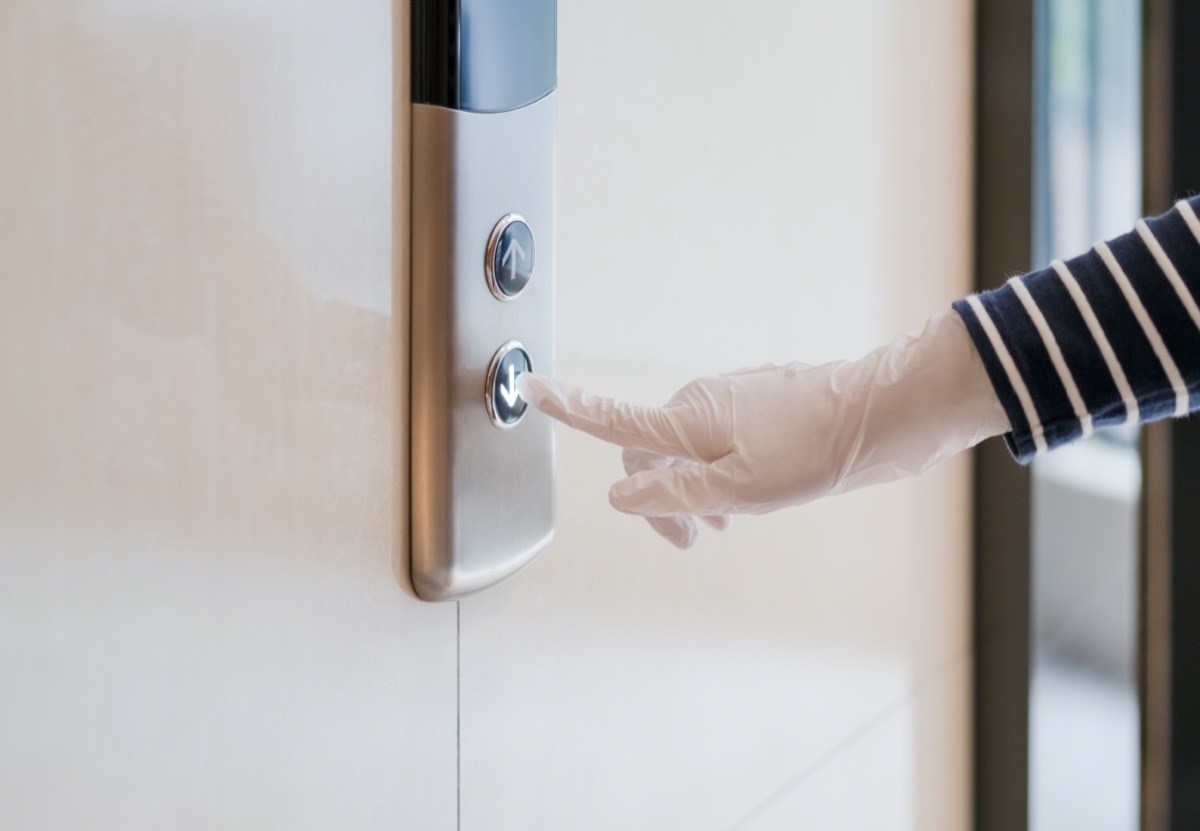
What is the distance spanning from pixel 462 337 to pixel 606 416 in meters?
0.07

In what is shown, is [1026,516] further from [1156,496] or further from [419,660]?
[419,660]

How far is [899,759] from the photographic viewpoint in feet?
3.08

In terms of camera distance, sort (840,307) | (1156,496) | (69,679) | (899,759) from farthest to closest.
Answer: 1. (1156,496)
2. (899,759)
3. (840,307)
4. (69,679)

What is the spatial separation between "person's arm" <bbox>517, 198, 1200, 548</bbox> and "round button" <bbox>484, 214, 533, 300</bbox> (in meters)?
0.04

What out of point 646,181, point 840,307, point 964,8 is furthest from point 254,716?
point 964,8

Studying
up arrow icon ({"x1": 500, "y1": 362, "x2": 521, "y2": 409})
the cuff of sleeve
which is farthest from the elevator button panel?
the cuff of sleeve

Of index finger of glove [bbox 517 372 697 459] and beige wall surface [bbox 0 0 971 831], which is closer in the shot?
beige wall surface [bbox 0 0 971 831]

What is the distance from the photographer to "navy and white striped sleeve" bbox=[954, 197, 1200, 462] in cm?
44

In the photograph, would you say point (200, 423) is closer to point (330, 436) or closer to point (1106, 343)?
point (330, 436)

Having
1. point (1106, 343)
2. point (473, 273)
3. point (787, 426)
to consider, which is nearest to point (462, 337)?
point (473, 273)

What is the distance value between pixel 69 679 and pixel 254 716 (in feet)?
0.23

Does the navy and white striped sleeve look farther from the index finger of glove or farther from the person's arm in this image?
the index finger of glove

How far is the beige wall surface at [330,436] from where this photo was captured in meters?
0.26

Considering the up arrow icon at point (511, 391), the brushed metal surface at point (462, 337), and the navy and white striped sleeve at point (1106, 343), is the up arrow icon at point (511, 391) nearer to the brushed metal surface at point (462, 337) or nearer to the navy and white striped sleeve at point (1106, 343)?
the brushed metal surface at point (462, 337)
